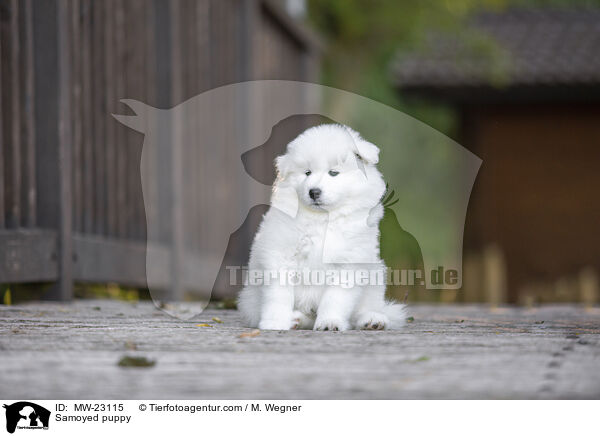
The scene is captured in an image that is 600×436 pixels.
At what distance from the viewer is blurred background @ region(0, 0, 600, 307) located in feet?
16.5

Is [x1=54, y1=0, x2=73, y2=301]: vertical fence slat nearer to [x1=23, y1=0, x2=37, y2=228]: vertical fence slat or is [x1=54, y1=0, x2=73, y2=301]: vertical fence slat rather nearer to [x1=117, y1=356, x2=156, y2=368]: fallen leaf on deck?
[x1=23, y1=0, x2=37, y2=228]: vertical fence slat

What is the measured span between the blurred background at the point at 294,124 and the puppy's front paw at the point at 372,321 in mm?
443

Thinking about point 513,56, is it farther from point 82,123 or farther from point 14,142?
point 14,142

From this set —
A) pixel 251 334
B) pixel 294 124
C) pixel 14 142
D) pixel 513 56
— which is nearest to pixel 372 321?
pixel 251 334

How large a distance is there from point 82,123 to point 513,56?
928cm

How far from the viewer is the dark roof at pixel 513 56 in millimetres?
12711

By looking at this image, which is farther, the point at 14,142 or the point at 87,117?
the point at 87,117

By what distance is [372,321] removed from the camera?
369cm

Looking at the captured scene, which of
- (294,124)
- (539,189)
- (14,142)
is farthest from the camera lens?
(539,189)

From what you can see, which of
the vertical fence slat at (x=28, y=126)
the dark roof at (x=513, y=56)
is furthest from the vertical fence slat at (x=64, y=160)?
the dark roof at (x=513, y=56)

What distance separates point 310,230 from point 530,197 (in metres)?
11.0

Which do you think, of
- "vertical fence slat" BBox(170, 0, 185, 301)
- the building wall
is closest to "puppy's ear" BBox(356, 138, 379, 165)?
"vertical fence slat" BBox(170, 0, 185, 301)

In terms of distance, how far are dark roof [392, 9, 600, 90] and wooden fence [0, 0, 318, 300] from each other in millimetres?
5943
